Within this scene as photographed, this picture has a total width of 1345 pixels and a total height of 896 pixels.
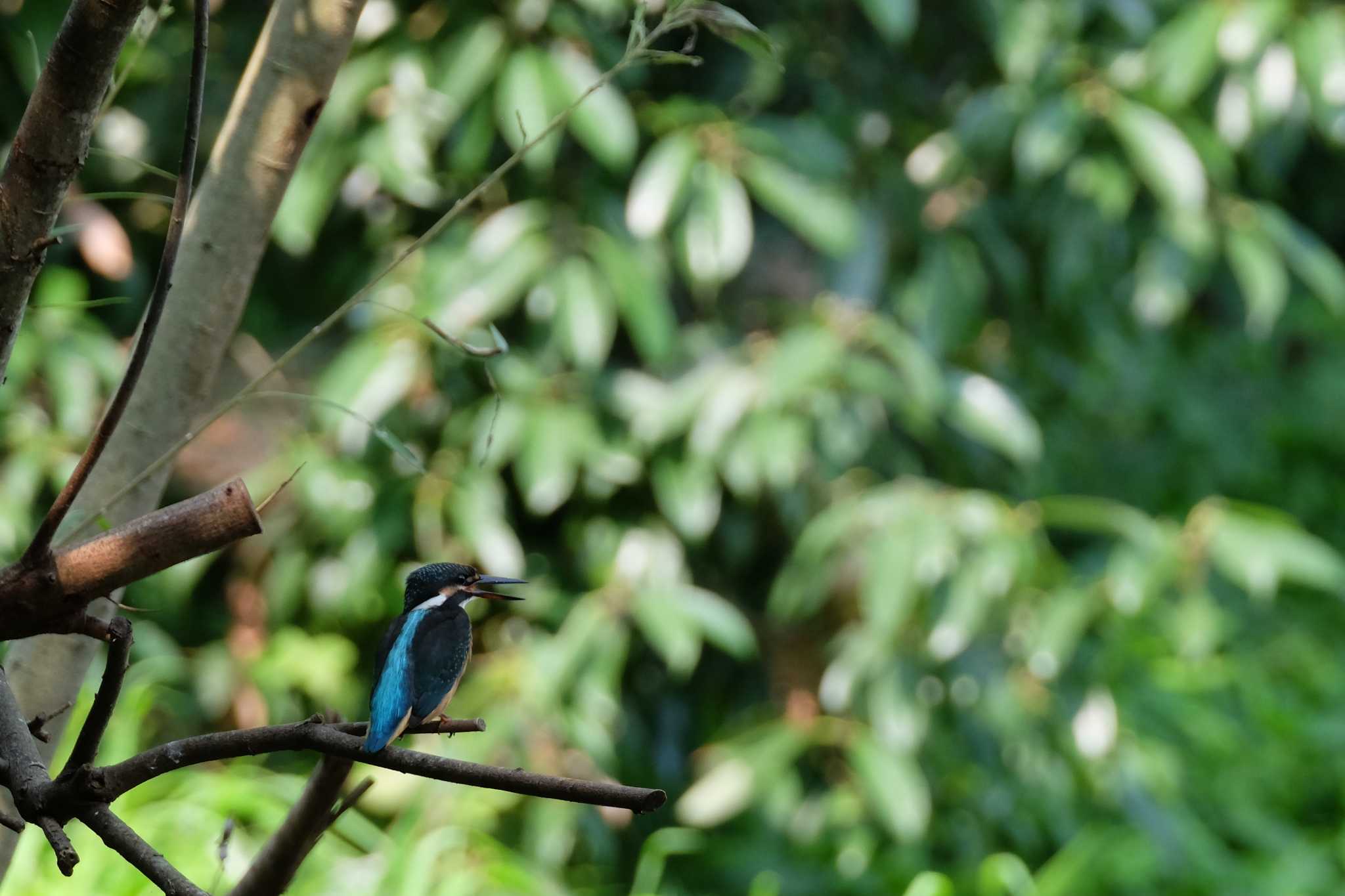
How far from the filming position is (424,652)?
19.9 inches

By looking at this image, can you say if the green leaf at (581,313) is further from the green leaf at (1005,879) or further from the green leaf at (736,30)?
the green leaf at (736,30)

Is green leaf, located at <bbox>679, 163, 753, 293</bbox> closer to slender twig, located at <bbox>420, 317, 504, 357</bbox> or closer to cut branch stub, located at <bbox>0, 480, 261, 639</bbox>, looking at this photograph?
slender twig, located at <bbox>420, 317, 504, 357</bbox>

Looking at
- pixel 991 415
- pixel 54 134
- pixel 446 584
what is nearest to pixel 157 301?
pixel 54 134

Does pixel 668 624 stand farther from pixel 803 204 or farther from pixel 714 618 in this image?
pixel 803 204

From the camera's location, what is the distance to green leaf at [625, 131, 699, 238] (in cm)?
182

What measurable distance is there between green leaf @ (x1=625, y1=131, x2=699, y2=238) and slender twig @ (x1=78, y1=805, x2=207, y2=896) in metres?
1.39

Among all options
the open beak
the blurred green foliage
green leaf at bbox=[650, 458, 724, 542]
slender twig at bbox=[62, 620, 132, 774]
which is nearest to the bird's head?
the open beak

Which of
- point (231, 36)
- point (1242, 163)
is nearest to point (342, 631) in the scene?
point (231, 36)

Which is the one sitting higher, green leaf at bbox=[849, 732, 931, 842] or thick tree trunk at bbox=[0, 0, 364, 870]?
thick tree trunk at bbox=[0, 0, 364, 870]

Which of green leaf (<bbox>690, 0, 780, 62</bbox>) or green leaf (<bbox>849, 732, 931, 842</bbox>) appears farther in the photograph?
green leaf (<bbox>849, 732, 931, 842</bbox>)

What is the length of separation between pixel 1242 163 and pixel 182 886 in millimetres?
3062

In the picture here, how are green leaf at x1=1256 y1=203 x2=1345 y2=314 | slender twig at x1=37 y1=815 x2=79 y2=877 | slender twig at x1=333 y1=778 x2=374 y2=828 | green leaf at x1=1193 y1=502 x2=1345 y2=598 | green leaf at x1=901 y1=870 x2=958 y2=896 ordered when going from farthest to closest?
1. green leaf at x1=1256 y1=203 x2=1345 y2=314
2. green leaf at x1=1193 y1=502 x2=1345 y2=598
3. green leaf at x1=901 y1=870 x2=958 y2=896
4. slender twig at x1=333 y1=778 x2=374 y2=828
5. slender twig at x1=37 y1=815 x2=79 y2=877

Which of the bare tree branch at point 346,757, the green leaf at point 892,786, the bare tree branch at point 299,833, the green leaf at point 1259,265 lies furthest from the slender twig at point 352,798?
the green leaf at point 1259,265

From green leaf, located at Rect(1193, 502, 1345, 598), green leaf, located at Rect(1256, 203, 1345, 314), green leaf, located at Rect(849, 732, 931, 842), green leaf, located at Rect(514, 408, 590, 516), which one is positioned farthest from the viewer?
green leaf, located at Rect(1256, 203, 1345, 314)
